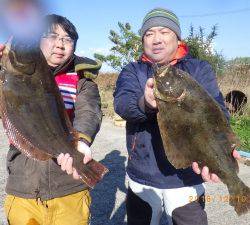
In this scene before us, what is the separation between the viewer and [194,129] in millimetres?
3236

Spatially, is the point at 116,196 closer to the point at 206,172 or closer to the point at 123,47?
the point at 206,172

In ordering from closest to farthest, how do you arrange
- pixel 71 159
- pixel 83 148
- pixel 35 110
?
pixel 35 110 → pixel 71 159 → pixel 83 148

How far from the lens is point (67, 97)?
3.71 metres

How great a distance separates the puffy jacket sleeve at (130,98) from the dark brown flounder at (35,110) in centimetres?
57

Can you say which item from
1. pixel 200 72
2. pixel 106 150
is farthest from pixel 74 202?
pixel 106 150

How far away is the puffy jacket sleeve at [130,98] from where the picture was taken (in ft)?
11.4

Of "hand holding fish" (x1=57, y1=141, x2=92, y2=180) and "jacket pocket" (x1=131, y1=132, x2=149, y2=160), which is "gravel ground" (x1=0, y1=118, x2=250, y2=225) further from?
"hand holding fish" (x1=57, y1=141, x2=92, y2=180)

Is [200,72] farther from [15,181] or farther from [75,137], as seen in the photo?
[15,181]

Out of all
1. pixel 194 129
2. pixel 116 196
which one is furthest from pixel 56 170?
pixel 116 196

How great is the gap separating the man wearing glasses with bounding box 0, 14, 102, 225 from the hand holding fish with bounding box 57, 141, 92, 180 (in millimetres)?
319

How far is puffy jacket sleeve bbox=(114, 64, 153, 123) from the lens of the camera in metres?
3.48

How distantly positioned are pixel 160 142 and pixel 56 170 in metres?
0.94

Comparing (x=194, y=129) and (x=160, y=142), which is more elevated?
(x=194, y=129)

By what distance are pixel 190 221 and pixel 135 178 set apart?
62cm
